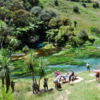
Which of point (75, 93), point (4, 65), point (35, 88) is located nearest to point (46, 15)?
point (4, 65)

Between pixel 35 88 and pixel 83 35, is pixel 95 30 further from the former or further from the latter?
pixel 35 88

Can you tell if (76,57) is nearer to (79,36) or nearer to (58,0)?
(79,36)

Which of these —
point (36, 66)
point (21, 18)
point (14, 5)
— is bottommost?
point (21, 18)

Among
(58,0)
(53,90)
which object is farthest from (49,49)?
(53,90)

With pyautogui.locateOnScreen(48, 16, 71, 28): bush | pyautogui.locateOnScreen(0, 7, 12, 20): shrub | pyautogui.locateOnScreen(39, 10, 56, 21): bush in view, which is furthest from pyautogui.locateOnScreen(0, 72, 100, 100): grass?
pyautogui.locateOnScreen(39, 10, 56, 21): bush

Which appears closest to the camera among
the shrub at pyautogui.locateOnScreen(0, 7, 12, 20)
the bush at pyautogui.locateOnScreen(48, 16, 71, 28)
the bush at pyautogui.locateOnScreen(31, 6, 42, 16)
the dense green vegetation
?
the dense green vegetation

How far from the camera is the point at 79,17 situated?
121 metres

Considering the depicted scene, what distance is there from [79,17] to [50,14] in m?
18.1

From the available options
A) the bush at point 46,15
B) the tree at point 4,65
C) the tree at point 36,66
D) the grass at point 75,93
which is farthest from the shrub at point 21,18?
the grass at point 75,93

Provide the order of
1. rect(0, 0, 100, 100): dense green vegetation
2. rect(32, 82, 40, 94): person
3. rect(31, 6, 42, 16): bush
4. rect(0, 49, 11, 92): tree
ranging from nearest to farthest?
rect(0, 49, 11, 92): tree
rect(32, 82, 40, 94): person
rect(0, 0, 100, 100): dense green vegetation
rect(31, 6, 42, 16): bush

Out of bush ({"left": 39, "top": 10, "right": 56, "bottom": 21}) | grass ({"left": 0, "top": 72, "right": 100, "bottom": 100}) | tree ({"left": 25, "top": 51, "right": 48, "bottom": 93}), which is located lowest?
bush ({"left": 39, "top": 10, "right": 56, "bottom": 21})

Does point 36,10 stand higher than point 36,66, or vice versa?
point 36,66

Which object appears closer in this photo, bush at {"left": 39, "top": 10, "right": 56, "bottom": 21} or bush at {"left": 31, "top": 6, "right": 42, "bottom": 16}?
bush at {"left": 39, "top": 10, "right": 56, "bottom": 21}

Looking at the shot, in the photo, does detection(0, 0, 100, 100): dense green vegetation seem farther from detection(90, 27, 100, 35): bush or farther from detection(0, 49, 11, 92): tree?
detection(0, 49, 11, 92): tree
